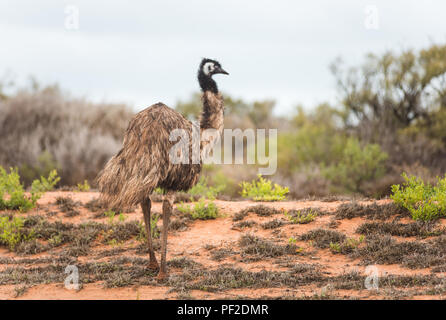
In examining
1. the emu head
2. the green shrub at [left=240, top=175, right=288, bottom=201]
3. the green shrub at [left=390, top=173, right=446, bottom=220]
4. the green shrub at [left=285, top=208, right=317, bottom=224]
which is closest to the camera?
the emu head

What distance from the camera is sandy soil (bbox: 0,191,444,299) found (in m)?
5.52

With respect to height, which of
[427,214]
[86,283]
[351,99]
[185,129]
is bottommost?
[86,283]

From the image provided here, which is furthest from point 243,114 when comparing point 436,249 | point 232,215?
point 436,249

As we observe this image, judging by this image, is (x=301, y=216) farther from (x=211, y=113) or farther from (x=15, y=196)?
(x=15, y=196)

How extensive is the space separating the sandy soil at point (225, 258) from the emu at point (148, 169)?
82cm

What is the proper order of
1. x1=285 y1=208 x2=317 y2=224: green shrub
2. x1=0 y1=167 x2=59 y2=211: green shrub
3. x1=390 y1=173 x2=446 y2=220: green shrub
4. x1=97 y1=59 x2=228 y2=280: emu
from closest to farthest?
x1=97 y1=59 x2=228 y2=280: emu → x1=390 y1=173 x2=446 y2=220: green shrub → x1=285 y1=208 x2=317 y2=224: green shrub → x1=0 y1=167 x2=59 y2=211: green shrub

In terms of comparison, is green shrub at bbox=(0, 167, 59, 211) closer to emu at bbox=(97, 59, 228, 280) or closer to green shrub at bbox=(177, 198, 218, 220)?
green shrub at bbox=(177, 198, 218, 220)

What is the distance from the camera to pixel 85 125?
19141mm

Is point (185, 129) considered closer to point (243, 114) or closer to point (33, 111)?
point (33, 111)

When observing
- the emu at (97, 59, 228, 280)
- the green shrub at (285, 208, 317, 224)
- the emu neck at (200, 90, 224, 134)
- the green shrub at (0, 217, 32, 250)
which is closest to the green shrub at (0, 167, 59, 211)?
the green shrub at (0, 217, 32, 250)

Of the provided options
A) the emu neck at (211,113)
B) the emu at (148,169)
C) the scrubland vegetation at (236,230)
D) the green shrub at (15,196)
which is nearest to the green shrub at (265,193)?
the scrubland vegetation at (236,230)

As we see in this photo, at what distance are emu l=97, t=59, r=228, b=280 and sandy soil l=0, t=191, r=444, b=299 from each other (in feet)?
2.70
